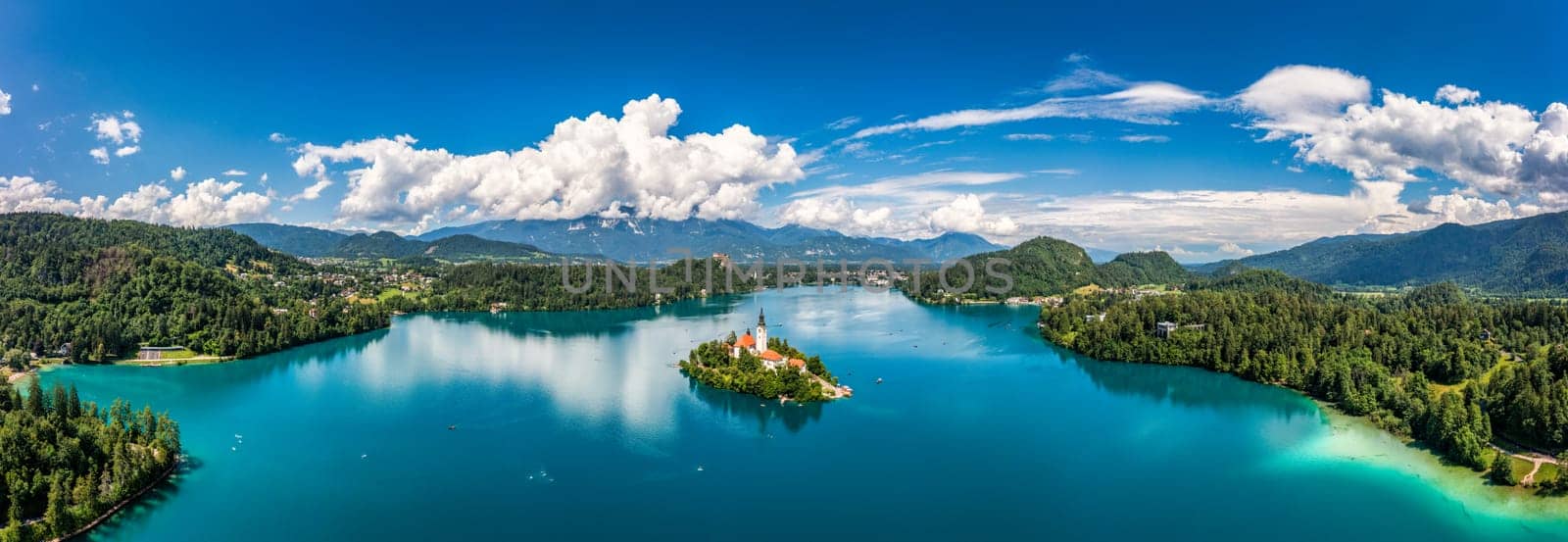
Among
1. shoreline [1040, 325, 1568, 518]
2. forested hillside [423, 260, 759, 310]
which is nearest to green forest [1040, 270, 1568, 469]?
shoreline [1040, 325, 1568, 518]

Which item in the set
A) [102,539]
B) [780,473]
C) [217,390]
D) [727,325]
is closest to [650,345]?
[727,325]

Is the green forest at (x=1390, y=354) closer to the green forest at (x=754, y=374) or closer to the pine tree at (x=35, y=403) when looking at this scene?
the green forest at (x=754, y=374)

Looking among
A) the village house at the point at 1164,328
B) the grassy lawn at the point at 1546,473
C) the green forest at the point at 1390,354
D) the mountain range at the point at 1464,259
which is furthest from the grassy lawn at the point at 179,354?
the mountain range at the point at 1464,259

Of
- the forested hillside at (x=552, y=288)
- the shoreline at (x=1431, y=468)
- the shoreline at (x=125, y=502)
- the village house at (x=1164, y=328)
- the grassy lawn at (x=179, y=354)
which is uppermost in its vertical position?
the forested hillside at (x=552, y=288)

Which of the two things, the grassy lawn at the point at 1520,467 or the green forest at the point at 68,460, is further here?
the grassy lawn at the point at 1520,467

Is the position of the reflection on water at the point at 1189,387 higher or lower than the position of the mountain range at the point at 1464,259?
lower
